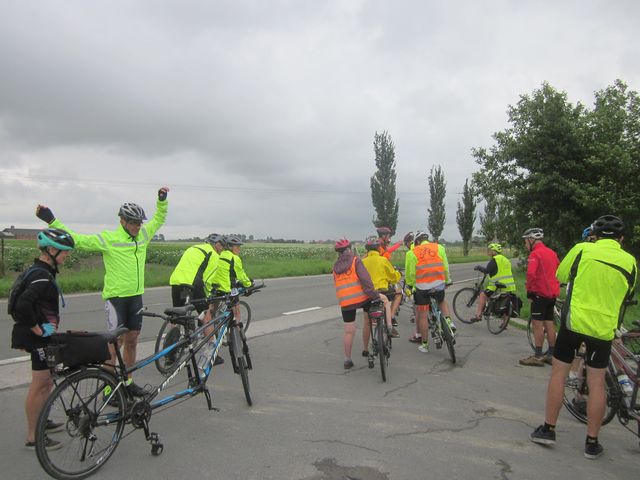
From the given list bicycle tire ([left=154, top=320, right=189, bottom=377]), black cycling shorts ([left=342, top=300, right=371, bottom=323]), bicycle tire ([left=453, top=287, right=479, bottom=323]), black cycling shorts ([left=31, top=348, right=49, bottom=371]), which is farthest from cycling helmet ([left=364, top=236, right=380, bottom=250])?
black cycling shorts ([left=31, top=348, right=49, bottom=371])

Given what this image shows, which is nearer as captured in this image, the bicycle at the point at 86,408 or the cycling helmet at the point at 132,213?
the bicycle at the point at 86,408

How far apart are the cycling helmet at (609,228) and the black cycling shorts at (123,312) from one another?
467 cm

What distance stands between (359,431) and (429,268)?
11.1 ft

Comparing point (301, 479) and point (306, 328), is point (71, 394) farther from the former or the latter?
point (306, 328)

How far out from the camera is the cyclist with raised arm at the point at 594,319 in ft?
11.6

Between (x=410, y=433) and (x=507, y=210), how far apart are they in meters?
19.9

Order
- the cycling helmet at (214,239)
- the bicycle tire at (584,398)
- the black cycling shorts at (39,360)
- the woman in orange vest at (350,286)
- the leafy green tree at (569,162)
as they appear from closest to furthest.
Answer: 1. the black cycling shorts at (39,360)
2. the bicycle tire at (584,398)
3. the woman in orange vest at (350,286)
4. the cycling helmet at (214,239)
5. the leafy green tree at (569,162)

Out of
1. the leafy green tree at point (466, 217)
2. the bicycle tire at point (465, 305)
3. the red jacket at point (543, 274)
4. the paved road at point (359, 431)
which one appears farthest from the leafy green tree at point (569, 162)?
the leafy green tree at point (466, 217)

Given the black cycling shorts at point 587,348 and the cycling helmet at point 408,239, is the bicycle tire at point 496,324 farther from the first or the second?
the black cycling shorts at point 587,348

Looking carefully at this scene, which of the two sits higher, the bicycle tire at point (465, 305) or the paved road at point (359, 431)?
the bicycle tire at point (465, 305)

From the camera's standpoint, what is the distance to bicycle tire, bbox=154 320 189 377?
4090 millimetres

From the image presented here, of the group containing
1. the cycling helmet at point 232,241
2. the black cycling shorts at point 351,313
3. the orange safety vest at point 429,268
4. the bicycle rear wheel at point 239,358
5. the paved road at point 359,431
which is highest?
the cycling helmet at point 232,241

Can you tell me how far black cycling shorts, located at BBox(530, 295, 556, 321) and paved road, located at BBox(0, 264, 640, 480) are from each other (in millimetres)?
771

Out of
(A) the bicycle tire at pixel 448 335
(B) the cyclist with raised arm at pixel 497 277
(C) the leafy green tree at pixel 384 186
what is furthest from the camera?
(C) the leafy green tree at pixel 384 186
